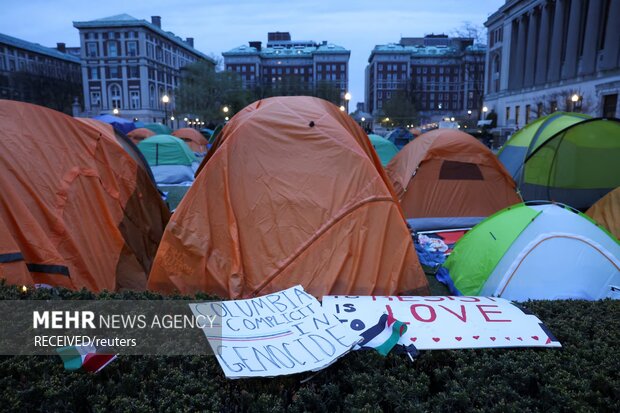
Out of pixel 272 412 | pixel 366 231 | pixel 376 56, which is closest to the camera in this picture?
pixel 272 412

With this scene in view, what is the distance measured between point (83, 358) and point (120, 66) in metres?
73.3

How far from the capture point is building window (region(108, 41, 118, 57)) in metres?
65.9

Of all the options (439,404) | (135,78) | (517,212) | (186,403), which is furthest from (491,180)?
(135,78)

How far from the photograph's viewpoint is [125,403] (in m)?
2.02

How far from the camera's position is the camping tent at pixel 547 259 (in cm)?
445

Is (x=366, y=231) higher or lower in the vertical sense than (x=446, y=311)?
higher

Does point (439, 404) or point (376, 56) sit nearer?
point (439, 404)

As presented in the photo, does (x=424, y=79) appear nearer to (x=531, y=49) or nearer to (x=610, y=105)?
(x=531, y=49)

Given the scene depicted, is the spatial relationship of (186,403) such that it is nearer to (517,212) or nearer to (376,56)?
(517,212)

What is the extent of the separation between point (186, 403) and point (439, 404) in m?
1.20

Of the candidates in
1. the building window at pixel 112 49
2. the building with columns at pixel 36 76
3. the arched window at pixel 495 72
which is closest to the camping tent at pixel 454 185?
the arched window at pixel 495 72

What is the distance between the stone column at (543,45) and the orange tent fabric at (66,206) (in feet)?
147

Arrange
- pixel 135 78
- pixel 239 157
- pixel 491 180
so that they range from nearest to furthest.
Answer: pixel 239 157 < pixel 491 180 < pixel 135 78

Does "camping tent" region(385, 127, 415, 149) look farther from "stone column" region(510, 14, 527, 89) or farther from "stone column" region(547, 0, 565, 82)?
"stone column" region(510, 14, 527, 89)
